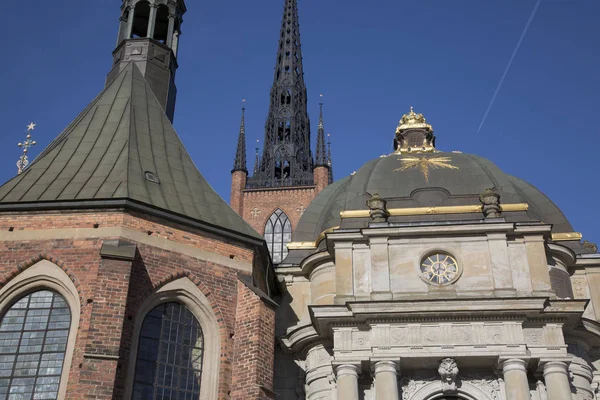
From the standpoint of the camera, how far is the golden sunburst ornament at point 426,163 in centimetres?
2622

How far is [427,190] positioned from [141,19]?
1454 centimetres

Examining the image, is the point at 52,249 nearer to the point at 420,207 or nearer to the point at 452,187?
the point at 420,207

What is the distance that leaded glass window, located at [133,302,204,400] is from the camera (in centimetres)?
1798

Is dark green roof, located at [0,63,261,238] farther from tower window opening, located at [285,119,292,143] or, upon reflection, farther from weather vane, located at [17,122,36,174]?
tower window opening, located at [285,119,292,143]

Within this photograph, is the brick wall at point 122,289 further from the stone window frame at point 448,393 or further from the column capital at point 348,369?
the stone window frame at point 448,393

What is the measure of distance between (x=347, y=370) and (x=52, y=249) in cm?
838

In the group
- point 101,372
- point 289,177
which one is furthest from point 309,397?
point 289,177

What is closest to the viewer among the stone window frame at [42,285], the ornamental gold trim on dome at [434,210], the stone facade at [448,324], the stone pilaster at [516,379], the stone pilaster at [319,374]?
the stone window frame at [42,285]

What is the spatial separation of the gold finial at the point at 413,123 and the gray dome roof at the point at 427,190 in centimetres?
415

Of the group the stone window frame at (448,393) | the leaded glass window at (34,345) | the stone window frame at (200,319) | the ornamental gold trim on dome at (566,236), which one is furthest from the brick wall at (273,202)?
the leaded glass window at (34,345)

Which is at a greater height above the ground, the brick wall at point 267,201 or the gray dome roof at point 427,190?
the brick wall at point 267,201

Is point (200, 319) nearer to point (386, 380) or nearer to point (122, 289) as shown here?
point (122, 289)

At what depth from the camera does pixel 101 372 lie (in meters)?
16.6

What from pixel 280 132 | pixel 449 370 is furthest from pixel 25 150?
pixel 280 132
